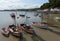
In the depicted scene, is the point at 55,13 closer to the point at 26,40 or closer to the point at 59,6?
the point at 59,6

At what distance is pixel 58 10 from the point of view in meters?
74.1

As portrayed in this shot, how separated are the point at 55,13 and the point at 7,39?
48.5 meters

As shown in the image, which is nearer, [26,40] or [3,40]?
[26,40]

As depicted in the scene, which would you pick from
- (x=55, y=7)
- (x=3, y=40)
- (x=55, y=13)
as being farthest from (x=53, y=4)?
(x=3, y=40)

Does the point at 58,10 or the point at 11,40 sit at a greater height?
the point at 58,10

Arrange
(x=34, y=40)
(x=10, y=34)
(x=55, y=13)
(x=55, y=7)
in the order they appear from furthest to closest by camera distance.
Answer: (x=55, y=7)
(x=55, y=13)
(x=10, y=34)
(x=34, y=40)

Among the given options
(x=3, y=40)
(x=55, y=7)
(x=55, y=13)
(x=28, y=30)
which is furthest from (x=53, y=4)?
(x=3, y=40)

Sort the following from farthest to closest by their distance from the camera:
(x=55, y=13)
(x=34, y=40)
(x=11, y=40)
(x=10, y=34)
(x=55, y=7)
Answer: (x=55, y=7)
(x=55, y=13)
(x=10, y=34)
(x=11, y=40)
(x=34, y=40)

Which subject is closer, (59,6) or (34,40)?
(34,40)

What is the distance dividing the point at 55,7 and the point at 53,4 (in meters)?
1.62

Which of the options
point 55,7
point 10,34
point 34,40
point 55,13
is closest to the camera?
point 34,40

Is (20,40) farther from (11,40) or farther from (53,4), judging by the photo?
(53,4)

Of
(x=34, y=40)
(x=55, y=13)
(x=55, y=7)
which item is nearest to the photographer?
(x=34, y=40)

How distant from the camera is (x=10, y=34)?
31172mm
